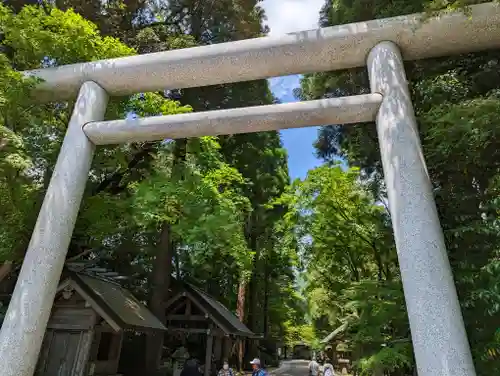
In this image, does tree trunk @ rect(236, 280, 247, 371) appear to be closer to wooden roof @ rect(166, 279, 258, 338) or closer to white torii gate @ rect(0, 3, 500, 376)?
wooden roof @ rect(166, 279, 258, 338)

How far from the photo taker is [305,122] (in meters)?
5.21

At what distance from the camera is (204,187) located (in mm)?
8438

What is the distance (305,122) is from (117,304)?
20.3ft

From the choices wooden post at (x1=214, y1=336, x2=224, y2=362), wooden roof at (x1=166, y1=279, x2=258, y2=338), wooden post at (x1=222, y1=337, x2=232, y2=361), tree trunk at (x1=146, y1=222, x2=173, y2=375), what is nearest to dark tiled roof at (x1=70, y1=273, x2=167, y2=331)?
tree trunk at (x1=146, y1=222, x2=173, y2=375)

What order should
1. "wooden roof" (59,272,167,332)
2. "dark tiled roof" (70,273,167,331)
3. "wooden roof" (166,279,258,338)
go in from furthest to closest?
1. "wooden roof" (166,279,258,338)
2. "dark tiled roof" (70,273,167,331)
3. "wooden roof" (59,272,167,332)

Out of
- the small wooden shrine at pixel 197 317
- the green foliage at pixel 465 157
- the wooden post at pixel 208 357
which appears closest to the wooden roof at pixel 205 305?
the small wooden shrine at pixel 197 317

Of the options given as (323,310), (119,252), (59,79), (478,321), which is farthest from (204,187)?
(323,310)

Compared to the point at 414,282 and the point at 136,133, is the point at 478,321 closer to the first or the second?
the point at 414,282

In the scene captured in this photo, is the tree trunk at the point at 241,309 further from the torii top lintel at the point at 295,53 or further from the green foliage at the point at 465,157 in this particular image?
the torii top lintel at the point at 295,53

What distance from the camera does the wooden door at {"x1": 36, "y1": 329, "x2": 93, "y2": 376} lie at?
304 inches

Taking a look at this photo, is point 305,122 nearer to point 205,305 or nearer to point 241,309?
point 205,305

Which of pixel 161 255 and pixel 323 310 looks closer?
pixel 161 255

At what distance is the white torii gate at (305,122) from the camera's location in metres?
3.91

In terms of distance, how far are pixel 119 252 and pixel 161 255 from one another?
7.97ft
